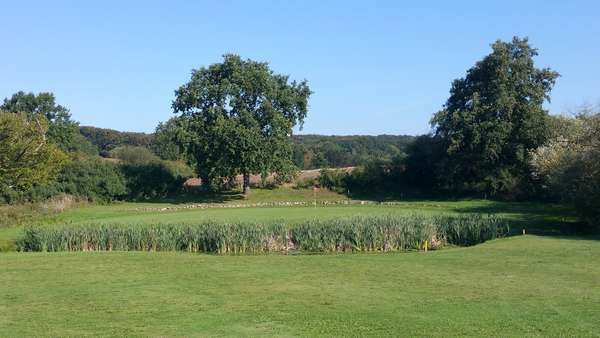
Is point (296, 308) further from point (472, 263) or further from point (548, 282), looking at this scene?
point (472, 263)

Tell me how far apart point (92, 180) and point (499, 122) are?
30856mm

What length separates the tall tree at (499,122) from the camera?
4556 cm

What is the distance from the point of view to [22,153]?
123 feet

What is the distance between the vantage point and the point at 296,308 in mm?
11375

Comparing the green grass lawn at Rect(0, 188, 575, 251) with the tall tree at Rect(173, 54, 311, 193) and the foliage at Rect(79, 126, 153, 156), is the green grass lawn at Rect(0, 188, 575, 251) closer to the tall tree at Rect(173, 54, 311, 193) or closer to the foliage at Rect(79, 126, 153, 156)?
the tall tree at Rect(173, 54, 311, 193)

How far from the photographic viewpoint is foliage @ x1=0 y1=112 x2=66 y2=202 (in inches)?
1457

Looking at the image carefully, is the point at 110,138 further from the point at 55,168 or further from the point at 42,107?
the point at 55,168

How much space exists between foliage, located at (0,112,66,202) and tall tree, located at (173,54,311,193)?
A: 39.1 feet

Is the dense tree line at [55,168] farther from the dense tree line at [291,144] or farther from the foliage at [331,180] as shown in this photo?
the foliage at [331,180]

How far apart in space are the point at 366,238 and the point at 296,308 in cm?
1132

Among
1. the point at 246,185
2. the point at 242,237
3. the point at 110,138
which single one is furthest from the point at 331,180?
the point at 110,138

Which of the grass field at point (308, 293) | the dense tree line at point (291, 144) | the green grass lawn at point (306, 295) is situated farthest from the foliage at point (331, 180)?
the green grass lawn at point (306, 295)

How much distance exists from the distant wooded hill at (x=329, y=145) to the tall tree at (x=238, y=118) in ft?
143

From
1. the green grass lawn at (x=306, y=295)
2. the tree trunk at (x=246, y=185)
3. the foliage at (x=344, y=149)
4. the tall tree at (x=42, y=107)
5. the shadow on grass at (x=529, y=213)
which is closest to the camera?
the green grass lawn at (x=306, y=295)
